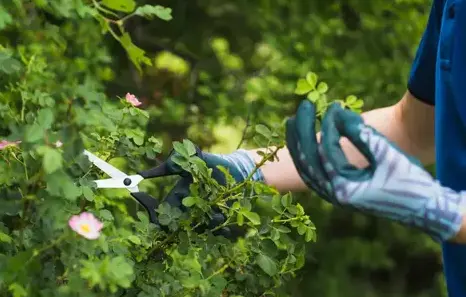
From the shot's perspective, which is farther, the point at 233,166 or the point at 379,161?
the point at 233,166

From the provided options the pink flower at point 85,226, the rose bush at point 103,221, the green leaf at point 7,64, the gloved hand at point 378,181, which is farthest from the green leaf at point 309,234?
the green leaf at point 7,64

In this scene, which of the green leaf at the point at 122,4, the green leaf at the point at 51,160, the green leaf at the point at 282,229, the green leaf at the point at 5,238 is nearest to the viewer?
the green leaf at the point at 51,160

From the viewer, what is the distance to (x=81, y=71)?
204 centimetres

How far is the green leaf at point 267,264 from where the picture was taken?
1.23 m

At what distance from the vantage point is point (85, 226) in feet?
3.22

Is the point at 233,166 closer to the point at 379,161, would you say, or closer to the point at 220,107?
→ the point at 379,161

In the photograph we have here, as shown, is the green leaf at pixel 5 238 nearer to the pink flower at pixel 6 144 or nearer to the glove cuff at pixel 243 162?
the pink flower at pixel 6 144

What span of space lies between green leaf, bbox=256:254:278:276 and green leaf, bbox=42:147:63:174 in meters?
0.41

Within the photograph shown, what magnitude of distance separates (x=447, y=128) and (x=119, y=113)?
46 cm

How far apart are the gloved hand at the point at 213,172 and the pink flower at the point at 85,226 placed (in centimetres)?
27

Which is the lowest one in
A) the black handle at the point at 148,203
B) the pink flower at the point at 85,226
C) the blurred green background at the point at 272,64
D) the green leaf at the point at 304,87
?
the blurred green background at the point at 272,64

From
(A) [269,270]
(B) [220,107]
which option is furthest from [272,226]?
(B) [220,107]

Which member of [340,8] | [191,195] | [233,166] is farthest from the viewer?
[340,8]

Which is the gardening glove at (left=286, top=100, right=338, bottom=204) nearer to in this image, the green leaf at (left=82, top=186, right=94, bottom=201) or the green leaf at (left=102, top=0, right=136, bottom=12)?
the green leaf at (left=82, top=186, right=94, bottom=201)
